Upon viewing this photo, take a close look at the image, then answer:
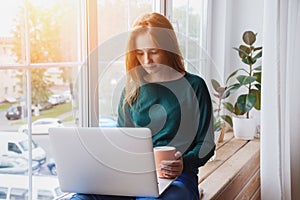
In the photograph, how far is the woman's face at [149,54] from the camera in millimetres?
1555

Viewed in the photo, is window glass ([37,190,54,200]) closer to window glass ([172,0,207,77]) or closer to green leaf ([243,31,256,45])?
window glass ([172,0,207,77])

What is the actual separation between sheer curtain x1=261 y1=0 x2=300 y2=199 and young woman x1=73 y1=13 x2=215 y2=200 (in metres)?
0.76

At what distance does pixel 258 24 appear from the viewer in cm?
316

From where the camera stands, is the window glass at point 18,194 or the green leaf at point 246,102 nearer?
the window glass at point 18,194

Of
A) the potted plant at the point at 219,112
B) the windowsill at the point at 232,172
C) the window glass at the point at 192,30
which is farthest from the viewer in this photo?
the potted plant at the point at 219,112

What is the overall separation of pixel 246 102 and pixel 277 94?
699mm

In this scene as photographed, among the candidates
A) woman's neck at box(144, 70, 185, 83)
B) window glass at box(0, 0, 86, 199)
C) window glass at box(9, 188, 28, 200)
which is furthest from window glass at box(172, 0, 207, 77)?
window glass at box(9, 188, 28, 200)

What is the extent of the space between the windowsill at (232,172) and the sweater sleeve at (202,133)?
327 mm

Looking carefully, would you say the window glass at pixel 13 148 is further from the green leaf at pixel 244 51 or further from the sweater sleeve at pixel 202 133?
the green leaf at pixel 244 51

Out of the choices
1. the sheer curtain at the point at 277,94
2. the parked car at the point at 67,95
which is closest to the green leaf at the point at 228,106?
the sheer curtain at the point at 277,94

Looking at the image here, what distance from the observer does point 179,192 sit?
1380mm

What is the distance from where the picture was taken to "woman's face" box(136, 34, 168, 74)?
1555 mm

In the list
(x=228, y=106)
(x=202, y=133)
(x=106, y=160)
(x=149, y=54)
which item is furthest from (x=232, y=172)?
(x=106, y=160)

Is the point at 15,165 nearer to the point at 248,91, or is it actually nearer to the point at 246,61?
the point at 246,61
